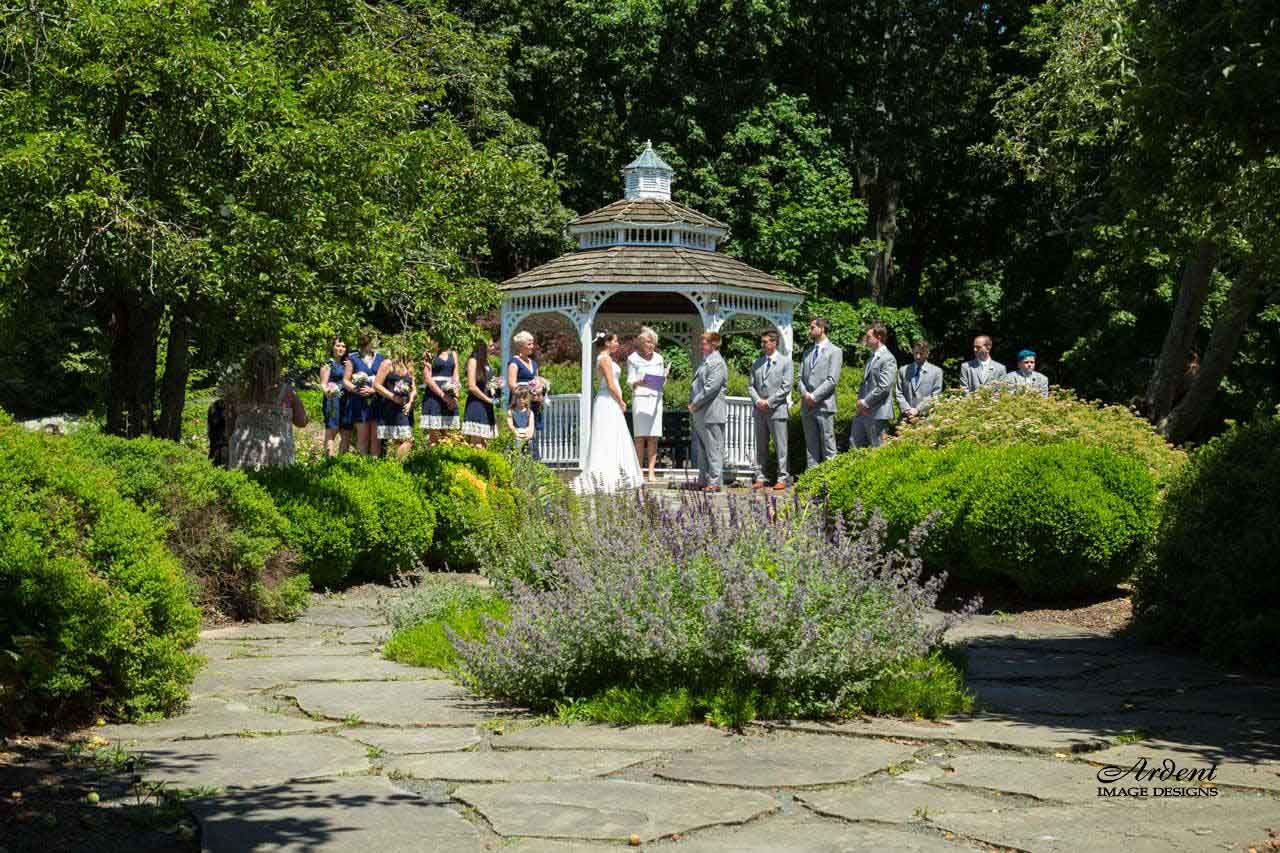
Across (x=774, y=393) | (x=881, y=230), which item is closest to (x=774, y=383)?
(x=774, y=393)

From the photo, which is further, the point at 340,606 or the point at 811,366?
the point at 811,366

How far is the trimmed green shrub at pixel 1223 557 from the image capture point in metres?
6.92

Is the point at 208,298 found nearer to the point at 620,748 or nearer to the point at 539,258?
the point at 620,748

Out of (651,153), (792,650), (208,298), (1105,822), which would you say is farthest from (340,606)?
(651,153)

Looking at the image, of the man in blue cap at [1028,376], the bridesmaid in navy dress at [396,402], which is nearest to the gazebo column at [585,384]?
the bridesmaid in navy dress at [396,402]

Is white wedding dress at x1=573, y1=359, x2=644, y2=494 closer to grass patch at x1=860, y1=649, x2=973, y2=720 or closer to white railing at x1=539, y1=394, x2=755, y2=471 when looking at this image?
white railing at x1=539, y1=394, x2=755, y2=471

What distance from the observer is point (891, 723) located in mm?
5488

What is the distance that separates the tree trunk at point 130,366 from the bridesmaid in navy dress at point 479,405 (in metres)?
4.52

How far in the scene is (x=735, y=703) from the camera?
17.9 feet

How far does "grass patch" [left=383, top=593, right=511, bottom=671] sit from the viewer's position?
691 cm

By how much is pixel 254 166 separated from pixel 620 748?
18.8 ft

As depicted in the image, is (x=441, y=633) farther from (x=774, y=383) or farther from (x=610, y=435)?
(x=774, y=383)

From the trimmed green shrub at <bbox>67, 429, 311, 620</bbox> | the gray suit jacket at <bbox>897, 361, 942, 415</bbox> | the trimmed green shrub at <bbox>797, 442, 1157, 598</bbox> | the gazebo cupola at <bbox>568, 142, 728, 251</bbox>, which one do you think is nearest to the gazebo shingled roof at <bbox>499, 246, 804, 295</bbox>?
the gazebo cupola at <bbox>568, 142, 728, 251</bbox>

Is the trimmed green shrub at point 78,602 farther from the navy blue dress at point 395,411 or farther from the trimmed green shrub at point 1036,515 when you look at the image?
the navy blue dress at point 395,411
